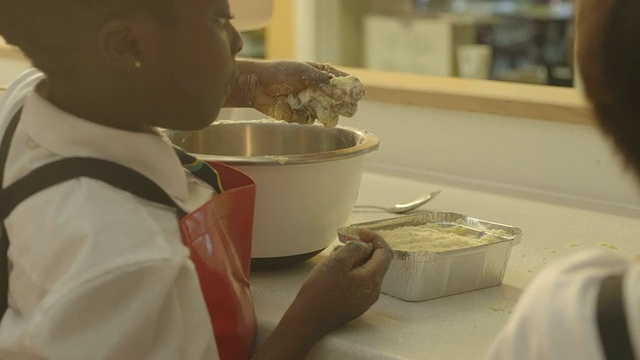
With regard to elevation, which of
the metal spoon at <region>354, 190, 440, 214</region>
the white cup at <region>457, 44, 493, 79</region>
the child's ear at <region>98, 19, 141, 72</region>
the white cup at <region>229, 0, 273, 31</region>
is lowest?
the white cup at <region>457, 44, 493, 79</region>

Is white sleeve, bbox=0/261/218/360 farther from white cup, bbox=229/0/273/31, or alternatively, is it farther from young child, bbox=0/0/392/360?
white cup, bbox=229/0/273/31

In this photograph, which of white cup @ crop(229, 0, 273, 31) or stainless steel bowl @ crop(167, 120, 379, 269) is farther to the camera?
white cup @ crop(229, 0, 273, 31)

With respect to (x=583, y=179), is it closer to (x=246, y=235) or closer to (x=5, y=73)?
(x=246, y=235)

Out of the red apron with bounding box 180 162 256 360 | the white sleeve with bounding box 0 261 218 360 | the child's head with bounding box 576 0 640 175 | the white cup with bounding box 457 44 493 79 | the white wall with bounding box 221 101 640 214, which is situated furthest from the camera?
the white cup with bounding box 457 44 493 79

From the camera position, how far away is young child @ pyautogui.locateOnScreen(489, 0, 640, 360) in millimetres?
585

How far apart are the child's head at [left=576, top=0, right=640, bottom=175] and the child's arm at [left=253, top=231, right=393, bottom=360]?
36cm

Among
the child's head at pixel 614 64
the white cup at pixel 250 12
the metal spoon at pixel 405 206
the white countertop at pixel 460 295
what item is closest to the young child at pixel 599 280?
the child's head at pixel 614 64

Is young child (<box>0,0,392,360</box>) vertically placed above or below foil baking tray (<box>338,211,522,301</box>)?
above

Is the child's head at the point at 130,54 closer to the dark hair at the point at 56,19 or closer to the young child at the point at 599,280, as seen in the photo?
the dark hair at the point at 56,19

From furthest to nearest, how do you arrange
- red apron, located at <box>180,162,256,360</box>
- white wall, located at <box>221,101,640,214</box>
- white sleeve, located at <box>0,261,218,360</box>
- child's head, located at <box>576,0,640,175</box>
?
1. white wall, located at <box>221,101,640,214</box>
2. red apron, located at <box>180,162,256,360</box>
3. white sleeve, located at <box>0,261,218,360</box>
4. child's head, located at <box>576,0,640,175</box>

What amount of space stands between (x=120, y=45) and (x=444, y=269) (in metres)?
0.39

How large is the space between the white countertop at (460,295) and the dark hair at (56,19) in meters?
0.32

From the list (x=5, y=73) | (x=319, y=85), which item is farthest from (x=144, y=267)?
(x=5, y=73)

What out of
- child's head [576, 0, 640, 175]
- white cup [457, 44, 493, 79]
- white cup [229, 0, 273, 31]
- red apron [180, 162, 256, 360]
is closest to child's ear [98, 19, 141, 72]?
red apron [180, 162, 256, 360]
